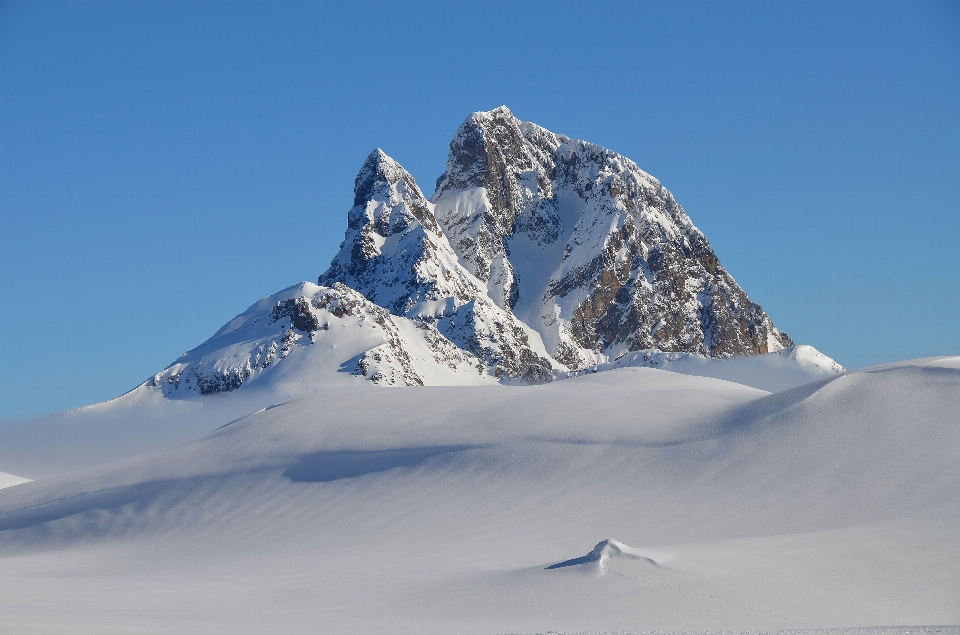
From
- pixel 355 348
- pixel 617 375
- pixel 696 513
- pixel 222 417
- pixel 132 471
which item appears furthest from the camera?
pixel 355 348

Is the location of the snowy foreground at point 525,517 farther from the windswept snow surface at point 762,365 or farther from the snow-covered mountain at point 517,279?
the windswept snow surface at point 762,365

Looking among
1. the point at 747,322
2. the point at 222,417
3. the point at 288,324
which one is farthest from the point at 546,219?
the point at 222,417

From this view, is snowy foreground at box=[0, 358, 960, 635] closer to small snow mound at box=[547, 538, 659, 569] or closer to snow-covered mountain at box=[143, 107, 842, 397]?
small snow mound at box=[547, 538, 659, 569]

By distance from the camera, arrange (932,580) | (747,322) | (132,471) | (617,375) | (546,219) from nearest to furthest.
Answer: (932,580)
(132,471)
(617,375)
(747,322)
(546,219)

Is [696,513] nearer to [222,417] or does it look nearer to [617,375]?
[617,375]

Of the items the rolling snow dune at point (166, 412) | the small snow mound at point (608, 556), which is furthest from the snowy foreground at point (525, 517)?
the rolling snow dune at point (166, 412)

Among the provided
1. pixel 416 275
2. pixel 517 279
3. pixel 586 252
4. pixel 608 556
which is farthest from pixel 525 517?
pixel 517 279

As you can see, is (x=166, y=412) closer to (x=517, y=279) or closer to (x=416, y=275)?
(x=416, y=275)
